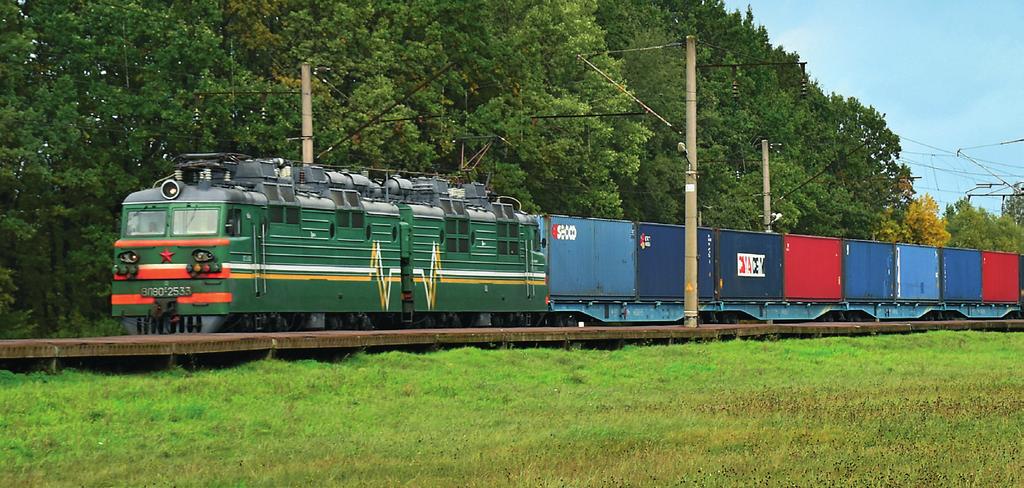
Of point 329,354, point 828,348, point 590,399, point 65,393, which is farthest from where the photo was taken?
point 828,348

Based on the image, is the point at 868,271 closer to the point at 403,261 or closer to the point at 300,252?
the point at 403,261

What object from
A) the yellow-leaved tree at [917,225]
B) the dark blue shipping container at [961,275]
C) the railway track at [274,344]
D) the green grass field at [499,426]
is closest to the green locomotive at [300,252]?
the railway track at [274,344]

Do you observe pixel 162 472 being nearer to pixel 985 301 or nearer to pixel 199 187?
pixel 199 187

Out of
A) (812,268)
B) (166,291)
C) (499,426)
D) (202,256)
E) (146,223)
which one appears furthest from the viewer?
(812,268)

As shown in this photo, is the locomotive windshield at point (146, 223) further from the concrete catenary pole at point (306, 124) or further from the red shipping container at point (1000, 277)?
the red shipping container at point (1000, 277)

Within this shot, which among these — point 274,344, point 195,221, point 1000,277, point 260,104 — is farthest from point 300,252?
point 1000,277

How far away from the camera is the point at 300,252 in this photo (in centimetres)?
3284

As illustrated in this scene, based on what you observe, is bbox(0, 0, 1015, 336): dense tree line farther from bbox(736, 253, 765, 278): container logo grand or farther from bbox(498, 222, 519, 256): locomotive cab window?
bbox(736, 253, 765, 278): container logo grand

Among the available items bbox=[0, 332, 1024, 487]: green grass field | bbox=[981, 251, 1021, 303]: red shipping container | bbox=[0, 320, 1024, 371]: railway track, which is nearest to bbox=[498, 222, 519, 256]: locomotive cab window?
bbox=[0, 320, 1024, 371]: railway track

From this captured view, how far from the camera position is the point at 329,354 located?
28453mm

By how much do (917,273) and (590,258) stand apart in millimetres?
23170

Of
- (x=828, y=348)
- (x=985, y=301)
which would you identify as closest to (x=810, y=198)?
(x=985, y=301)

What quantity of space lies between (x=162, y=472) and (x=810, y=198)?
95.8 metres

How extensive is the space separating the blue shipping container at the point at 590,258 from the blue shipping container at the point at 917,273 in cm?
1880
